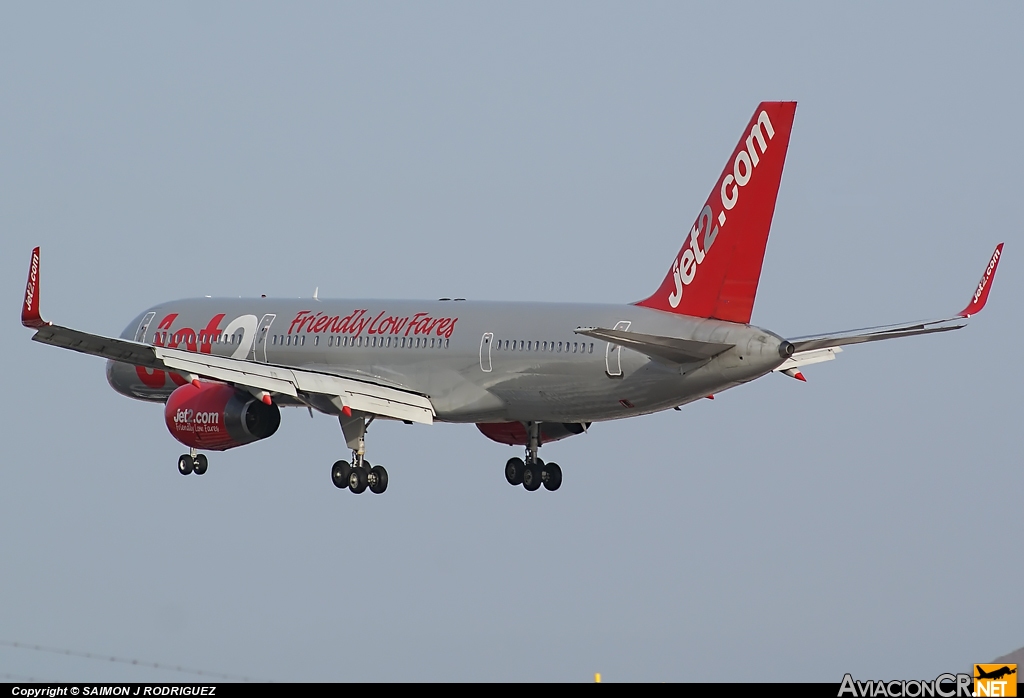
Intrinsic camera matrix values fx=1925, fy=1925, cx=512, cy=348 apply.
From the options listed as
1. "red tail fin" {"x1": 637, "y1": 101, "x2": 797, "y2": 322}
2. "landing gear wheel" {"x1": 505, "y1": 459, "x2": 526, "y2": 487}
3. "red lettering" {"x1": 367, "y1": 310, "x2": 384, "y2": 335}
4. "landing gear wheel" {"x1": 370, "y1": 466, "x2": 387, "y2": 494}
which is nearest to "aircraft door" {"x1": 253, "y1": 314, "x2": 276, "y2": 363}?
"red lettering" {"x1": 367, "y1": 310, "x2": 384, "y2": 335}

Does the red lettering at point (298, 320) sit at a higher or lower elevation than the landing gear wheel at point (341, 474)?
higher

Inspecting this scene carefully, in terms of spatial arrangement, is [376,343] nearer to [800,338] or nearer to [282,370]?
[282,370]

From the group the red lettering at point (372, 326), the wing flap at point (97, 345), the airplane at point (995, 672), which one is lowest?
the airplane at point (995, 672)

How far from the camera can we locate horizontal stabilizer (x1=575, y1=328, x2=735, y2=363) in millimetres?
43244

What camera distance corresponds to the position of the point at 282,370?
4962 centimetres

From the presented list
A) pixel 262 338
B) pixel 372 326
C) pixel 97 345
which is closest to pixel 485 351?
pixel 372 326

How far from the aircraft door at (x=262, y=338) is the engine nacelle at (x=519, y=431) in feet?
21.4

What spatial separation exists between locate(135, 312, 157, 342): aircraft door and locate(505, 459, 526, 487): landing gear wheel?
1213cm

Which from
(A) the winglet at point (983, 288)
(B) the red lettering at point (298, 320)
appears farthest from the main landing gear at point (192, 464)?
(A) the winglet at point (983, 288)

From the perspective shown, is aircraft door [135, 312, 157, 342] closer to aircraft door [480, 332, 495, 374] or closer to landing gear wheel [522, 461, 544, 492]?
landing gear wheel [522, 461, 544, 492]

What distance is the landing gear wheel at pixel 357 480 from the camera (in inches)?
2030

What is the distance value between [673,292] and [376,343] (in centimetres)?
1017

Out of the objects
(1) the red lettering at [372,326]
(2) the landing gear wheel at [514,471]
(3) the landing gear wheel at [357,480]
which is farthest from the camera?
(2) the landing gear wheel at [514,471]

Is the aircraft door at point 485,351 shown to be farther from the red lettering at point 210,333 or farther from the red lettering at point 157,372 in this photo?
the red lettering at point 157,372
